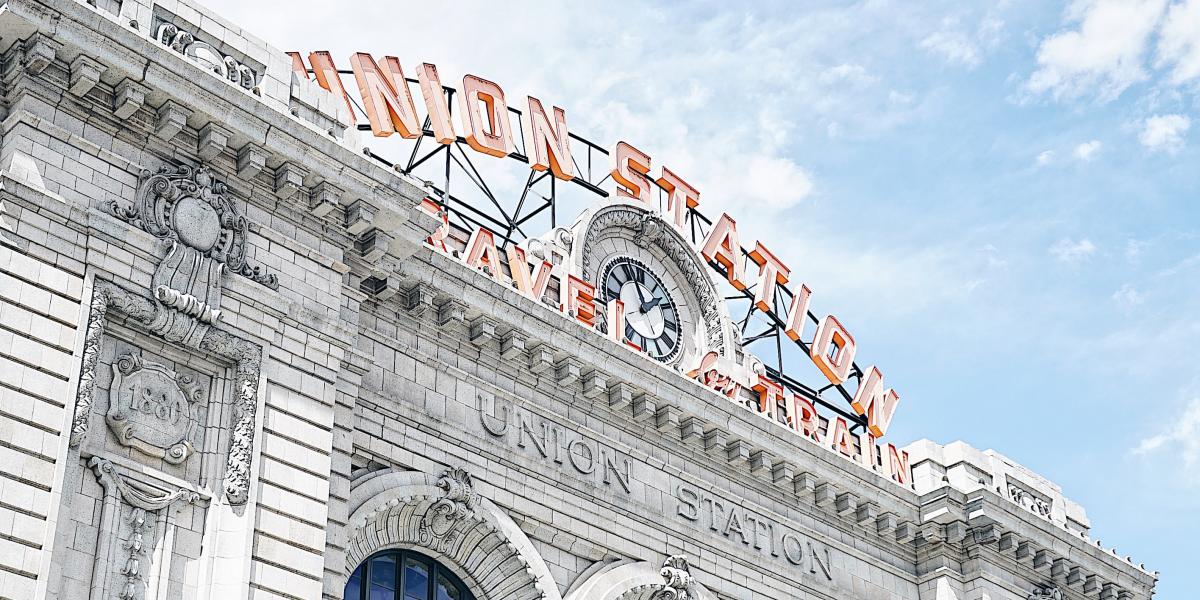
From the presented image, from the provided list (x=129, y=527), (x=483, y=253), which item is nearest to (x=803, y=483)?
(x=483, y=253)

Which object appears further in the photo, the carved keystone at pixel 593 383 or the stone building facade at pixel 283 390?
the carved keystone at pixel 593 383

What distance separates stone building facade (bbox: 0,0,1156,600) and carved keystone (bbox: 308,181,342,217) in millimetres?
44

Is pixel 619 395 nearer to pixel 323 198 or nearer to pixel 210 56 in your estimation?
pixel 323 198

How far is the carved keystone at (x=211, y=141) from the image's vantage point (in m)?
27.6

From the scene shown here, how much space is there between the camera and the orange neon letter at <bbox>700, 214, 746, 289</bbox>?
44.2 m

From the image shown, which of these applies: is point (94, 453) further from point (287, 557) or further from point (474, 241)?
point (474, 241)

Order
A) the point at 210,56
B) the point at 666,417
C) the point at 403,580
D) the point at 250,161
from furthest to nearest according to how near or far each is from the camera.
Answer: the point at 666,417 → the point at 403,580 → the point at 210,56 → the point at 250,161

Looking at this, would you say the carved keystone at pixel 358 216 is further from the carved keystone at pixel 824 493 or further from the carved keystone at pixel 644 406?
the carved keystone at pixel 824 493

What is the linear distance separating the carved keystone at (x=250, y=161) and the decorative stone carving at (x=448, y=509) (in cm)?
687

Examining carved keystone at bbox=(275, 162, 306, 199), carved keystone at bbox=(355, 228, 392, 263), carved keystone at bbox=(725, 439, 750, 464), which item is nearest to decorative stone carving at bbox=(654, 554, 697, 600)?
carved keystone at bbox=(725, 439, 750, 464)

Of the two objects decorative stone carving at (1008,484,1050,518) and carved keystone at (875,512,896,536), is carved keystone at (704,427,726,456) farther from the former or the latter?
decorative stone carving at (1008,484,1050,518)

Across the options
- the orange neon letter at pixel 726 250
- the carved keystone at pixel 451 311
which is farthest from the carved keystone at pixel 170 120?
the orange neon letter at pixel 726 250

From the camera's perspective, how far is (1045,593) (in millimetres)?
42719

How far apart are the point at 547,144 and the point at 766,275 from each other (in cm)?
841
